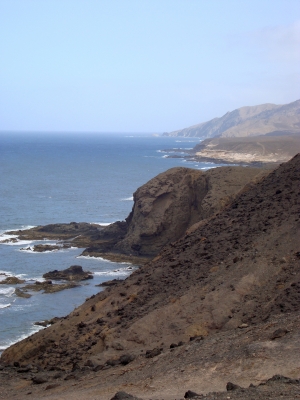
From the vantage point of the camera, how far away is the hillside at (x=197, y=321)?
12562 millimetres

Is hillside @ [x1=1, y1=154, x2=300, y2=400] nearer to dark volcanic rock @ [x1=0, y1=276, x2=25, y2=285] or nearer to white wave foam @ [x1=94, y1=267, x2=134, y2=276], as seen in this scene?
white wave foam @ [x1=94, y1=267, x2=134, y2=276]

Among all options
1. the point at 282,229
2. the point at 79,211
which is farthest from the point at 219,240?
the point at 79,211

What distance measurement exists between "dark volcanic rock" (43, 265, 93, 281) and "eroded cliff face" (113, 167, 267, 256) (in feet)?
18.8

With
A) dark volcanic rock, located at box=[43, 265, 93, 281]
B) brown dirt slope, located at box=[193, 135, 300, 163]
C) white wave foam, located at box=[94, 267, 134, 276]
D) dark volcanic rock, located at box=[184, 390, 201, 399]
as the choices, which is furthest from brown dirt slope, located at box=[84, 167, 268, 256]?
brown dirt slope, located at box=[193, 135, 300, 163]

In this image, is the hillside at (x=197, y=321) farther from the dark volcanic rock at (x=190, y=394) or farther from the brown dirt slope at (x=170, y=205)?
the brown dirt slope at (x=170, y=205)

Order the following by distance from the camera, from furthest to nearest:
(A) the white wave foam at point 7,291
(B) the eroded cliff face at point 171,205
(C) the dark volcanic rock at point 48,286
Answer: (B) the eroded cliff face at point 171,205
(C) the dark volcanic rock at point 48,286
(A) the white wave foam at point 7,291

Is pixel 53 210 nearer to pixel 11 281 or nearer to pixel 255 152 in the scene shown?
pixel 11 281

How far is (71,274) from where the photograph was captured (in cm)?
3431

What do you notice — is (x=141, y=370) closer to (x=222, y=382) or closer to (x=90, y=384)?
(x=90, y=384)

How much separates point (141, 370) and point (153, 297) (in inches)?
224

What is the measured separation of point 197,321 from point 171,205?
23519mm

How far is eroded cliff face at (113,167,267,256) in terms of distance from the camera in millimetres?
39375

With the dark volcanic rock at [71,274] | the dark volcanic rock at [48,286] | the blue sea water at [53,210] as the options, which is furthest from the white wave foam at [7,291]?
the dark volcanic rock at [71,274]

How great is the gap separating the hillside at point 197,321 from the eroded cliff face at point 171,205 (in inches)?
589
